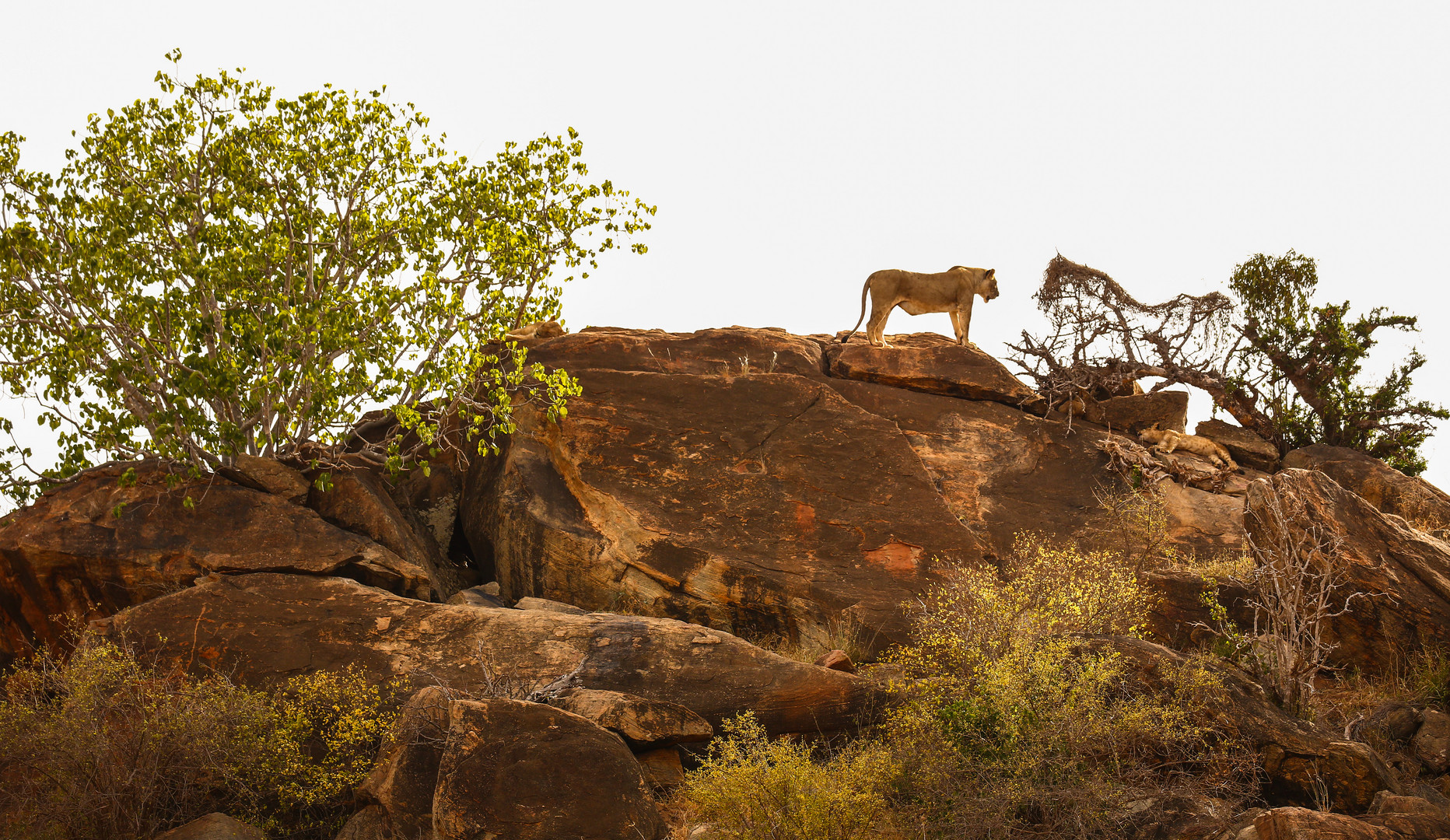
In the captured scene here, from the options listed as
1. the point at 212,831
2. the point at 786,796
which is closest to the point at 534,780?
the point at 786,796

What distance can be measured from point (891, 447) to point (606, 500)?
16.1 feet

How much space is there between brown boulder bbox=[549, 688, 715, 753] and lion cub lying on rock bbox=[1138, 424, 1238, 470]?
12.0 m

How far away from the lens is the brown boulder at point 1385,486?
16844mm

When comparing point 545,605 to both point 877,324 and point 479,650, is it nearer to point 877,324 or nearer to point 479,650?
point 479,650

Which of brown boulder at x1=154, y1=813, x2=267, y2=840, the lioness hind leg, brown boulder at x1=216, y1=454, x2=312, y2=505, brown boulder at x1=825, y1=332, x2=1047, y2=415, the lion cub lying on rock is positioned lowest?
brown boulder at x1=154, y1=813, x2=267, y2=840

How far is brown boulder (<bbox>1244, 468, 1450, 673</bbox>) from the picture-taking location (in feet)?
41.3

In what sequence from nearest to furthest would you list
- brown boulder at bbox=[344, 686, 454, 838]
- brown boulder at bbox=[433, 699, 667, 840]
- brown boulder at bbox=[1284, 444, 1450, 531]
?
brown boulder at bbox=[433, 699, 667, 840] < brown boulder at bbox=[344, 686, 454, 838] < brown boulder at bbox=[1284, 444, 1450, 531]

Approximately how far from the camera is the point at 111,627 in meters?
11.6

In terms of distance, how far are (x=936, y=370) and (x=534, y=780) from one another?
41.0 ft

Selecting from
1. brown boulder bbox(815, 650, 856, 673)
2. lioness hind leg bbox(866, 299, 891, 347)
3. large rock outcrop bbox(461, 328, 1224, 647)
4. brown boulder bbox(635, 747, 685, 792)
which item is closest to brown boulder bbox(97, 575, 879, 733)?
brown boulder bbox(635, 747, 685, 792)

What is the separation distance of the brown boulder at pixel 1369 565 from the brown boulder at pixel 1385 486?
332 cm

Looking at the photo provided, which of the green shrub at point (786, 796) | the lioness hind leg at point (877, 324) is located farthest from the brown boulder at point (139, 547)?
the lioness hind leg at point (877, 324)

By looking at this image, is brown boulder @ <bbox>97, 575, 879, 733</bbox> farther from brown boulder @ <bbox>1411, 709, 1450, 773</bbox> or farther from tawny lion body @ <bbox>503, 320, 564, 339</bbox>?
tawny lion body @ <bbox>503, 320, 564, 339</bbox>

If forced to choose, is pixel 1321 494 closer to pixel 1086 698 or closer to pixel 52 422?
pixel 1086 698
